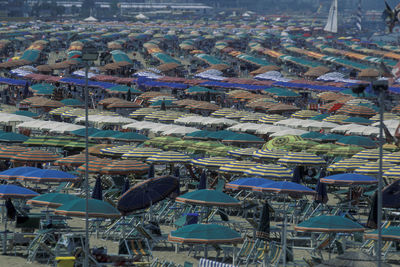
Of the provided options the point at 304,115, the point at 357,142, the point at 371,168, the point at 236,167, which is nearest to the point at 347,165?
the point at 371,168

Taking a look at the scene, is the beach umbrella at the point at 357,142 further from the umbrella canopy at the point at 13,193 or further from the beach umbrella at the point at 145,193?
the umbrella canopy at the point at 13,193

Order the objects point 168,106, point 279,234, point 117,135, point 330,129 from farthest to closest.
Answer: point 168,106
point 330,129
point 117,135
point 279,234

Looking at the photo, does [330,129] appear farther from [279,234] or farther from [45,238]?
[45,238]

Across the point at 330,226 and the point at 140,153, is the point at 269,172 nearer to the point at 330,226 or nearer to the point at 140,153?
the point at 140,153

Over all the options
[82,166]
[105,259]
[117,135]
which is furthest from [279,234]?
[117,135]

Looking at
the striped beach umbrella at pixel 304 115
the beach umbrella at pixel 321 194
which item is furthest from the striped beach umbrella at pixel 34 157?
the striped beach umbrella at pixel 304 115

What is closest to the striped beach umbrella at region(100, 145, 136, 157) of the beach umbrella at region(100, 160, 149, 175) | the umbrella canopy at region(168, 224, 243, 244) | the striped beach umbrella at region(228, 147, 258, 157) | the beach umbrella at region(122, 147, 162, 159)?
the beach umbrella at region(122, 147, 162, 159)
